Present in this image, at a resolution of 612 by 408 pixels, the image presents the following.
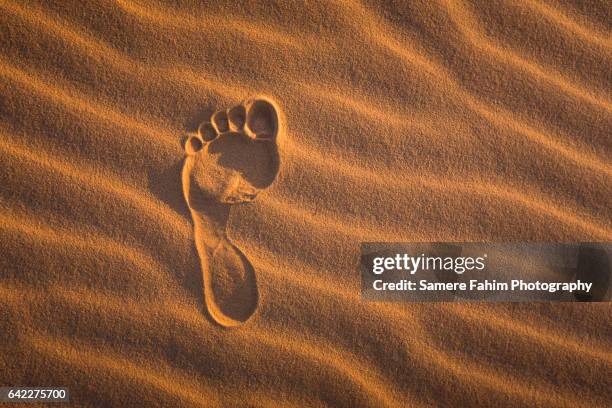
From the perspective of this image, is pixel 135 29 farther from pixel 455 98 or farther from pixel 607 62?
pixel 607 62

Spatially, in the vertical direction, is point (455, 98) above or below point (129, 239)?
above

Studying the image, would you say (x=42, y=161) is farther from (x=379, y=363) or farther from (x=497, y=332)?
(x=497, y=332)

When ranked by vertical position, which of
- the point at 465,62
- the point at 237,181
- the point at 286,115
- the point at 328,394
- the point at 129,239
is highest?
the point at 465,62

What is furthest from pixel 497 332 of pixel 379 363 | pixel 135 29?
pixel 135 29
